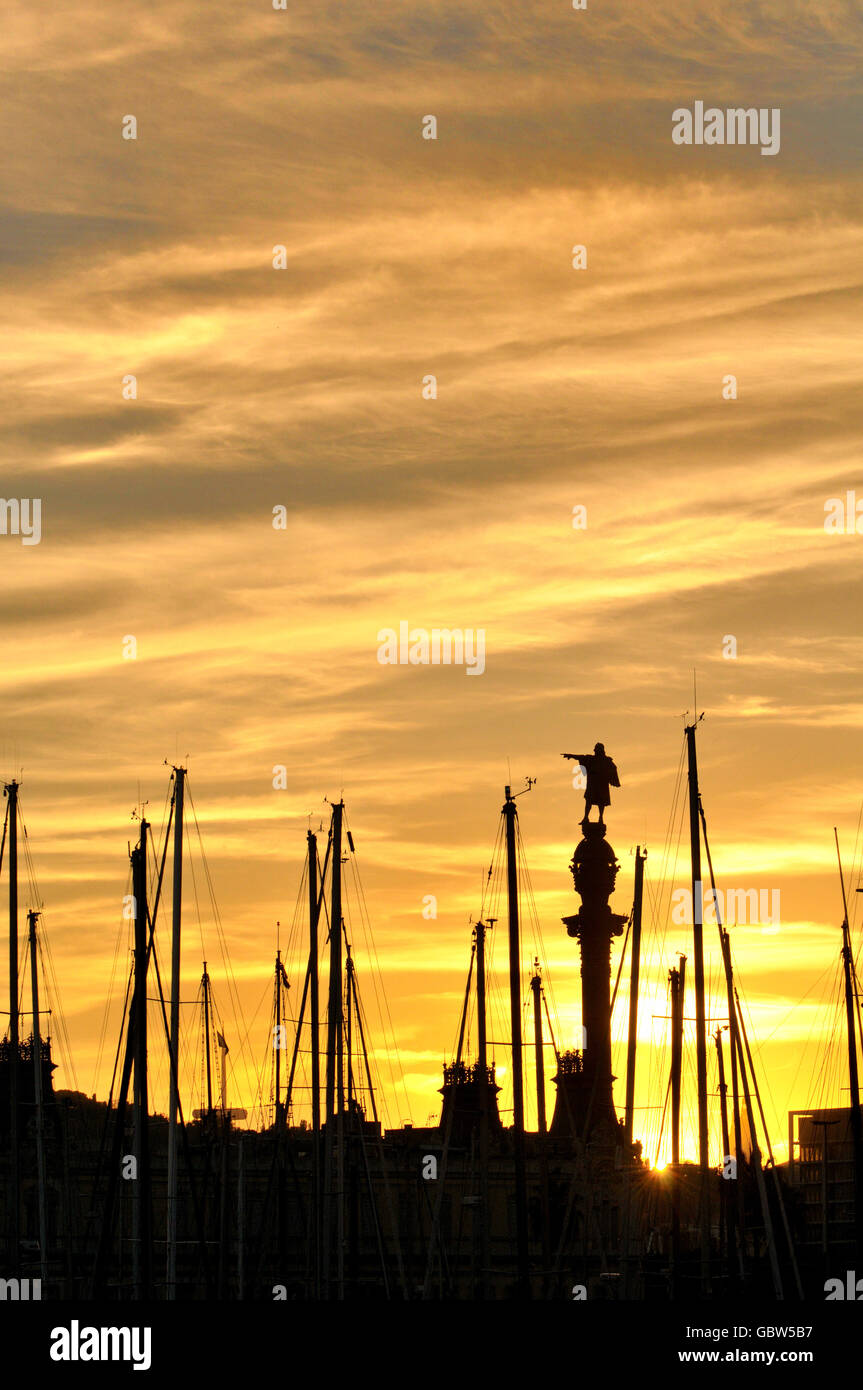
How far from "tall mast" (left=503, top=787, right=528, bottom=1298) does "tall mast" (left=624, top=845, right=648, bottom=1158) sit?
724 cm

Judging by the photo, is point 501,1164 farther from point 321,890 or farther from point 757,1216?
point 321,890

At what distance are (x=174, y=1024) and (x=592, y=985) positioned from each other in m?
36.5


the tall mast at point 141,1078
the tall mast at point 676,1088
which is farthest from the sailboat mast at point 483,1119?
the tall mast at point 141,1078

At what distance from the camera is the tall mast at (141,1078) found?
46.7 metres

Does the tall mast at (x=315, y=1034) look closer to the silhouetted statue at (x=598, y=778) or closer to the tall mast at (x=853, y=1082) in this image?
the tall mast at (x=853, y=1082)

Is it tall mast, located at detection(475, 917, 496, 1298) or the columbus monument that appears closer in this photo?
tall mast, located at detection(475, 917, 496, 1298)

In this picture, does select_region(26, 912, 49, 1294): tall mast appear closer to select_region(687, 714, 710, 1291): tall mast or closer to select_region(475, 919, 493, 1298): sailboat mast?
select_region(475, 919, 493, 1298): sailboat mast

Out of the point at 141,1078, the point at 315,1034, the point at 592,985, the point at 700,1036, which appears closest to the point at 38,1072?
the point at 315,1034

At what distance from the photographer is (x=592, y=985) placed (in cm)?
8912

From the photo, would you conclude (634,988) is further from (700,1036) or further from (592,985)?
(592,985)

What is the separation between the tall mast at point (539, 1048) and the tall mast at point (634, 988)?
5.88 metres

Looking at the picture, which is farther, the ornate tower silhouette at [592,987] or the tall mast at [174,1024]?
the ornate tower silhouette at [592,987]

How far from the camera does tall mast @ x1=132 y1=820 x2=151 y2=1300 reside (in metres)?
46.7

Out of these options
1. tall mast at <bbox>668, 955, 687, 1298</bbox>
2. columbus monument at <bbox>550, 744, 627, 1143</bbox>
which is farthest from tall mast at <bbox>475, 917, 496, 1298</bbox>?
columbus monument at <bbox>550, 744, 627, 1143</bbox>
